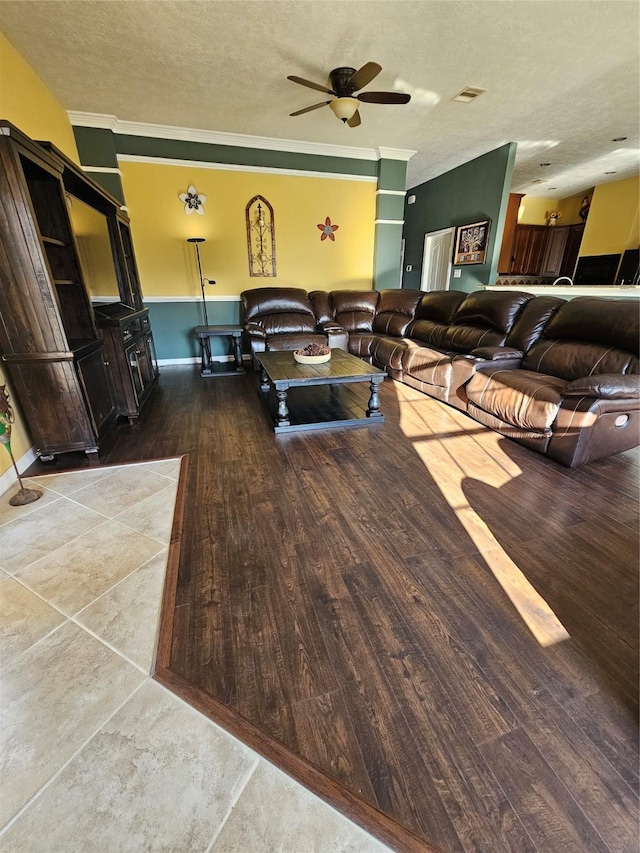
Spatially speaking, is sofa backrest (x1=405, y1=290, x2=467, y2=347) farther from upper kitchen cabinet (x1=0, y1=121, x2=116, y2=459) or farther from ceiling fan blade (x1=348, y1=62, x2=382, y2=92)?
upper kitchen cabinet (x1=0, y1=121, x2=116, y2=459)

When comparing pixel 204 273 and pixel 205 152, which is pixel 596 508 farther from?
pixel 205 152

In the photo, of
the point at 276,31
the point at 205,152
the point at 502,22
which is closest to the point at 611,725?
the point at 502,22

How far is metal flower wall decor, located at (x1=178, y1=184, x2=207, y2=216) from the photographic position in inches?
183

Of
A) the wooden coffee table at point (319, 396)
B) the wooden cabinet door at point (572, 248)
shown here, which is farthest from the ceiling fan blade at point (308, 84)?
the wooden cabinet door at point (572, 248)

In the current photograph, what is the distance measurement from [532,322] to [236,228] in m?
3.97

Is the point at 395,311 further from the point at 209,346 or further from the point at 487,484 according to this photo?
the point at 487,484

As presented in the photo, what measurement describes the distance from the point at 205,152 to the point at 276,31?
2.36 meters

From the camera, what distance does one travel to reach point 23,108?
2906 millimetres

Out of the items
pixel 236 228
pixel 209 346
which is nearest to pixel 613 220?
pixel 236 228

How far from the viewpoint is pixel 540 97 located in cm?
354

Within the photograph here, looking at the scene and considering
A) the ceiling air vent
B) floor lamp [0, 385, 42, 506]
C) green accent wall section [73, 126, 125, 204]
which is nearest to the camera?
floor lamp [0, 385, 42, 506]

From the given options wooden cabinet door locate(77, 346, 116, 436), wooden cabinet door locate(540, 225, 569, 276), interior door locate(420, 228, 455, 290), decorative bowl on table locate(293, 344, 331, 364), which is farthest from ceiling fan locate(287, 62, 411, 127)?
wooden cabinet door locate(540, 225, 569, 276)

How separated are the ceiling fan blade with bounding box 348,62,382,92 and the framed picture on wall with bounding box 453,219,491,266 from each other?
3.13 m

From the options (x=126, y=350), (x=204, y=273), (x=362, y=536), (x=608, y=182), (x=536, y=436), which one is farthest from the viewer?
(x=608, y=182)
